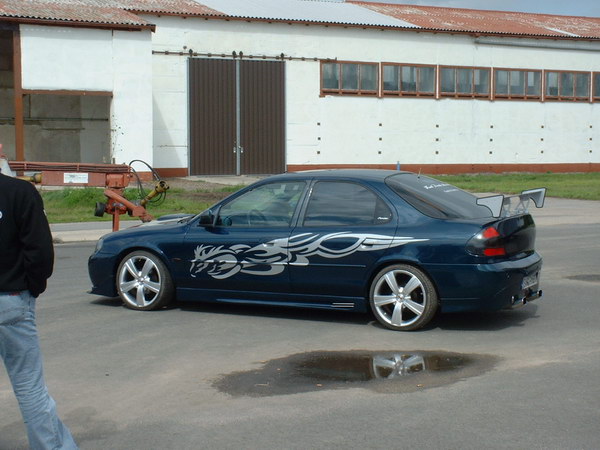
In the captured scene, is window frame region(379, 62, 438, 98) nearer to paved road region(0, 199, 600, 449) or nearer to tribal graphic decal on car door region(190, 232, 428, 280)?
paved road region(0, 199, 600, 449)

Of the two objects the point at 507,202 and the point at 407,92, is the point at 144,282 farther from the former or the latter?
the point at 407,92

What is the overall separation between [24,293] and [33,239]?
0.28 m

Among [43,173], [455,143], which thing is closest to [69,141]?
[455,143]

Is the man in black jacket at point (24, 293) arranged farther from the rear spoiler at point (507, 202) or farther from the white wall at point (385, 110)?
the white wall at point (385, 110)

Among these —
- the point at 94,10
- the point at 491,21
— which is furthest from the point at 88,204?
the point at 491,21

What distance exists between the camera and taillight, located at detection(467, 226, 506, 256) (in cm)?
848

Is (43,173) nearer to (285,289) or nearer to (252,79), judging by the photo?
(285,289)

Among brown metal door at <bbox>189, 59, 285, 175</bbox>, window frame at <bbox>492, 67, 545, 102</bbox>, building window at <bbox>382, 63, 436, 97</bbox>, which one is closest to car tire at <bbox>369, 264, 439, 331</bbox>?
brown metal door at <bbox>189, 59, 285, 175</bbox>

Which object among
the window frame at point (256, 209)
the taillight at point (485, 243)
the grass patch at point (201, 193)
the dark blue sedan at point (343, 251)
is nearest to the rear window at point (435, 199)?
the dark blue sedan at point (343, 251)

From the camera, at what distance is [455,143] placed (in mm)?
41000

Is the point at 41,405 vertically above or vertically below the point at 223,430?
above

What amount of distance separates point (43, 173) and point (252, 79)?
75.5 ft

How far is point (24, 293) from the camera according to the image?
483cm

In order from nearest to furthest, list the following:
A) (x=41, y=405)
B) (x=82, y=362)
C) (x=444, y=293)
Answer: (x=41, y=405) → (x=82, y=362) → (x=444, y=293)
